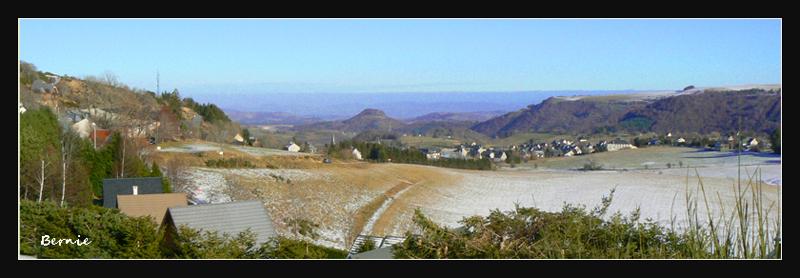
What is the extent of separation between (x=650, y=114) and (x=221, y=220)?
4415mm

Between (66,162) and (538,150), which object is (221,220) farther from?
(538,150)

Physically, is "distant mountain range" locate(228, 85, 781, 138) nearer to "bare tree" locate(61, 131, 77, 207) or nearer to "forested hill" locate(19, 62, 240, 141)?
"forested hill" locate(19, 62, 240, 141)

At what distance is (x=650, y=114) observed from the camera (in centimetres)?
805

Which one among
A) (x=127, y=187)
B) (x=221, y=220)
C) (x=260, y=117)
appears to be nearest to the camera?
(x=221, y=220)

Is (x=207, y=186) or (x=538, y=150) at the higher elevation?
(x=538, y=150)

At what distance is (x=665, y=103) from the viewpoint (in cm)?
773

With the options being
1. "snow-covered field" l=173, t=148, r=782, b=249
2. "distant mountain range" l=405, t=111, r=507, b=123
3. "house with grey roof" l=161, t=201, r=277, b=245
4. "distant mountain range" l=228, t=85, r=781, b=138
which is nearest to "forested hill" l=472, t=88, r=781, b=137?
"distant mountain range" l=228, t=85, r=781, b=138

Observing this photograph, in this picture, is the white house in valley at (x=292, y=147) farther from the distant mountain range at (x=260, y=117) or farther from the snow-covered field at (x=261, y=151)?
the distant mountain range at (x=260, y=117)

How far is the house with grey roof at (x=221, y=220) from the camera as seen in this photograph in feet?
16.9

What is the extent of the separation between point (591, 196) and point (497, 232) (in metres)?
3.02

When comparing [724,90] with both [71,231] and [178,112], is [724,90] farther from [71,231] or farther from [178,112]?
[71,231]

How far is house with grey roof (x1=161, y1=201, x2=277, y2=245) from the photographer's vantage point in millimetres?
5137

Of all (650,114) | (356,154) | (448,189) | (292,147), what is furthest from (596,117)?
(292,147)
